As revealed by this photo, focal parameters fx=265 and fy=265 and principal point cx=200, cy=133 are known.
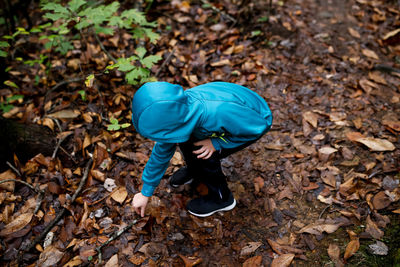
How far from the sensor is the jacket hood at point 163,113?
5.04 feet

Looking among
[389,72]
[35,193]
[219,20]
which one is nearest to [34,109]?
[35,193]

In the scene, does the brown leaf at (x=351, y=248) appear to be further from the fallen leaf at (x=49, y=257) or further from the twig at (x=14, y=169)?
the twig at (x=14, y=169)

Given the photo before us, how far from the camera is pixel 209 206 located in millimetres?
2463

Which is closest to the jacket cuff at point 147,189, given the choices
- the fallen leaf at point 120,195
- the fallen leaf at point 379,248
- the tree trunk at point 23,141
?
the fallen leaf at point 120,195

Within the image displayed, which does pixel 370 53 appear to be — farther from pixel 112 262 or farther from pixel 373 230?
pixel 112 262

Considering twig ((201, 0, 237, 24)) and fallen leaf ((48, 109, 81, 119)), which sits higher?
twig ((201, 0, 237, 24))

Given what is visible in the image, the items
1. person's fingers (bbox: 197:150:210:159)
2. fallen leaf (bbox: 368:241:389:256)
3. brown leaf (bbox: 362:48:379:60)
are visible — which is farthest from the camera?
brown leaf (bbox: 362:48:379:60)

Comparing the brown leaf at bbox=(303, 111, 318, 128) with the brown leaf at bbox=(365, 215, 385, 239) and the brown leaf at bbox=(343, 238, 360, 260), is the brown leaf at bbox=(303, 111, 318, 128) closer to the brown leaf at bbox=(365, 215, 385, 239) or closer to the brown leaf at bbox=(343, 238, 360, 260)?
the brown leaf at bbox=(365, 215, 385, 239)

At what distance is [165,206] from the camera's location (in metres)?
2.52

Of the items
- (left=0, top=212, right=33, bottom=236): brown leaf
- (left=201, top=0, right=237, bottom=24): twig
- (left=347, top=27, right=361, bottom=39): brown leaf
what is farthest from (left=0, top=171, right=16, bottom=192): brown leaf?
(left=347, top=27, right=361, bottom=39): brown leaf

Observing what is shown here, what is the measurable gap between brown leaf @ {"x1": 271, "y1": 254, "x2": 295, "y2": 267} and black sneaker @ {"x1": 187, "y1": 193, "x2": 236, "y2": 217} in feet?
1.92

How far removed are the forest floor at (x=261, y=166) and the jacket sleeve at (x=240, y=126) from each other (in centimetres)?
88

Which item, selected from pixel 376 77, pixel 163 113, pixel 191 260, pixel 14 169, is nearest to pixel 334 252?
pixel 191 260

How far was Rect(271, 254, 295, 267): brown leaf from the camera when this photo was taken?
6.89 feet
